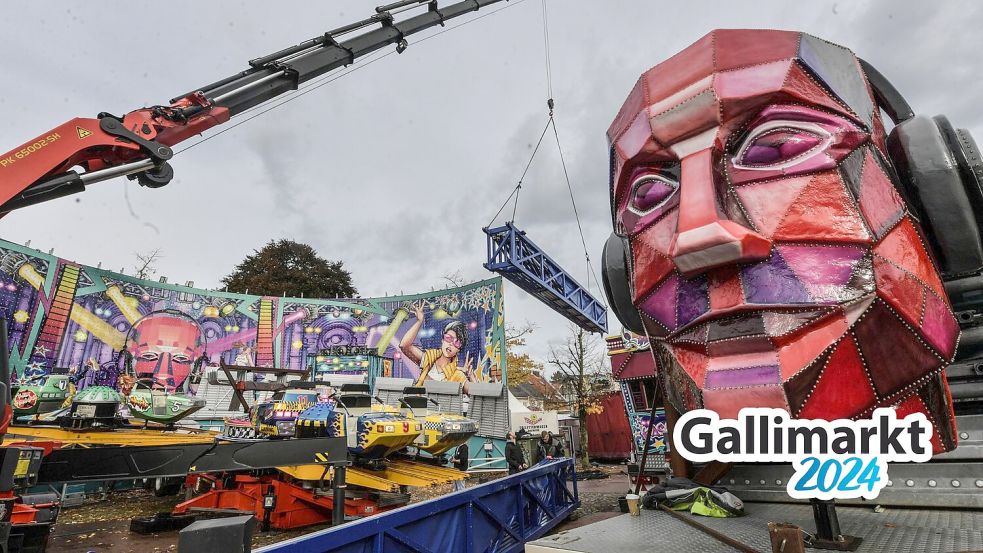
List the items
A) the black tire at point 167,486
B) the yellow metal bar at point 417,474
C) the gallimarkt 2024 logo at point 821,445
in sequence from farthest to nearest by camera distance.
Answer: the black tire at point 167,486
the yellow metal bar at point 417,474
the gallimarkt 2024 logo at point 821,445

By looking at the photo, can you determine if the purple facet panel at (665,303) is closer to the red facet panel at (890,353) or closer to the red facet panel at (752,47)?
the red facet panel at (890,353)

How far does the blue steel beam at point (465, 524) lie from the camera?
3102 millimetres

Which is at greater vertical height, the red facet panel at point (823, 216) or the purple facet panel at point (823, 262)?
the red facet panel at point (823, 216)

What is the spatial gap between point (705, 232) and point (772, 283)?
37 cm

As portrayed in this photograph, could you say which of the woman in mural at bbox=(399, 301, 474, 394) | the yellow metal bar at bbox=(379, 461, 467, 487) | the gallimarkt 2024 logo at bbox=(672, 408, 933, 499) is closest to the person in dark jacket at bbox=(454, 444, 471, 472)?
the yellow metal bar at bbox=(379, 461, 467, 487)

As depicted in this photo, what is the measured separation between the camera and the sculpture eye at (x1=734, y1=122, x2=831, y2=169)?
2262 mm

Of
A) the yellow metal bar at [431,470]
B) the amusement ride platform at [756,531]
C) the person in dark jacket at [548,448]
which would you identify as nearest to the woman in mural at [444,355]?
the person in dark jacket at [548,448]

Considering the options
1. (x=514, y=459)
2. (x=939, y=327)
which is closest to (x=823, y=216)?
(x=939, y=327)

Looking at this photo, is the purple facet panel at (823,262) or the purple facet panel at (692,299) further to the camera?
the purple facet panel at (692,299)

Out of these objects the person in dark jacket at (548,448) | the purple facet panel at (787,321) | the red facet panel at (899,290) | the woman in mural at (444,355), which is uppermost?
the woman in mural at (444,355)

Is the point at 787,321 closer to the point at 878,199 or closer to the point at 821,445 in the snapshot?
the point at 821,445

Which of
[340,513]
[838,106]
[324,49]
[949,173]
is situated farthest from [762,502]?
[324,49]

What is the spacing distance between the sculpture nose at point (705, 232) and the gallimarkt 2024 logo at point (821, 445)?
684 mm

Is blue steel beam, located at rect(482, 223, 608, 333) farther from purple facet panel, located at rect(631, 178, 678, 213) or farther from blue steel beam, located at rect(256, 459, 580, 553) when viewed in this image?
purple facet panel, located at rect(631, 178, 678, 213)
